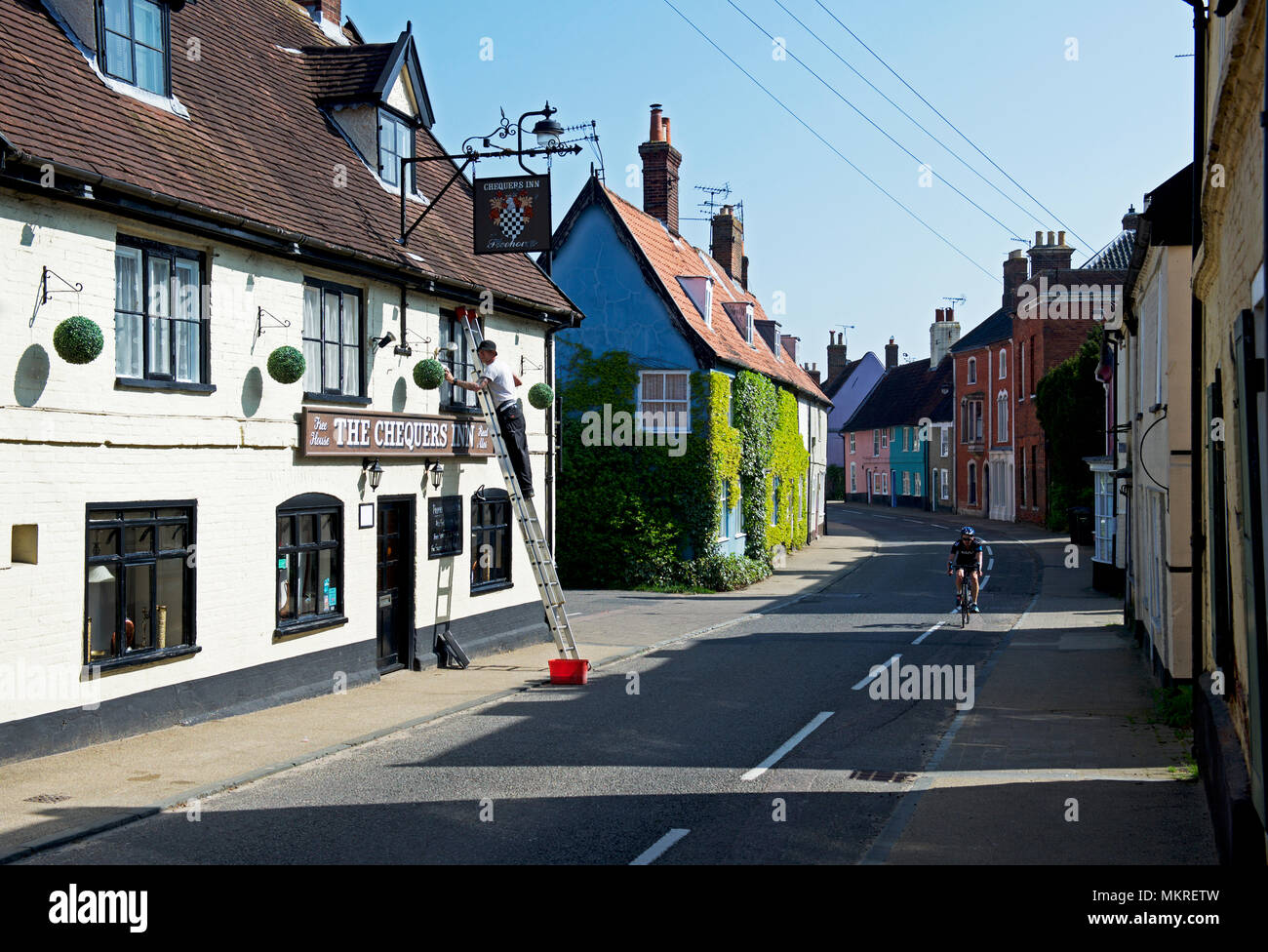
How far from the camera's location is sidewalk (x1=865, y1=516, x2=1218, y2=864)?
26.9 ft

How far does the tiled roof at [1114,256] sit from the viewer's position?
4662cm

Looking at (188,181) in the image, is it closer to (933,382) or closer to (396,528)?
(396,528)

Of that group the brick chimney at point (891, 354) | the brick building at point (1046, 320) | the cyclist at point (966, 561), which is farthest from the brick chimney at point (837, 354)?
the cyclist at point (966, 561)

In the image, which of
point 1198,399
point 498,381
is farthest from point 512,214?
point 1198,399

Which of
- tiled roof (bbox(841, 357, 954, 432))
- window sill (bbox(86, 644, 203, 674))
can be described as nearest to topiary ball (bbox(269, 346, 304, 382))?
window sill (bbox(86, 644, 203, 674))

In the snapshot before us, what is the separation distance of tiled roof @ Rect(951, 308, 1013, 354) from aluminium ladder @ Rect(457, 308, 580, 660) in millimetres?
43043

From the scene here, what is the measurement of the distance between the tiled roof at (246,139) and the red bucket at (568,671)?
18.6 feet

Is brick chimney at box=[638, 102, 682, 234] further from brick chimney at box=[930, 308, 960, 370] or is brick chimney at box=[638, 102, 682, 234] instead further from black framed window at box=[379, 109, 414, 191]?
brick chimney at box=[930, 308, 960, 370]

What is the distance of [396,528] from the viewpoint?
54.2 ft

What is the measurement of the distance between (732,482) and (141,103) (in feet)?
67.7

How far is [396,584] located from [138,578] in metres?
5.11

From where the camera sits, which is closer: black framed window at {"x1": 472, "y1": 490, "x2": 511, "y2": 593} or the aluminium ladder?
the aluminium ladder

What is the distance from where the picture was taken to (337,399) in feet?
48.4

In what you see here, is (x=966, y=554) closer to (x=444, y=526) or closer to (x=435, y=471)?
(x=444, y=526)
